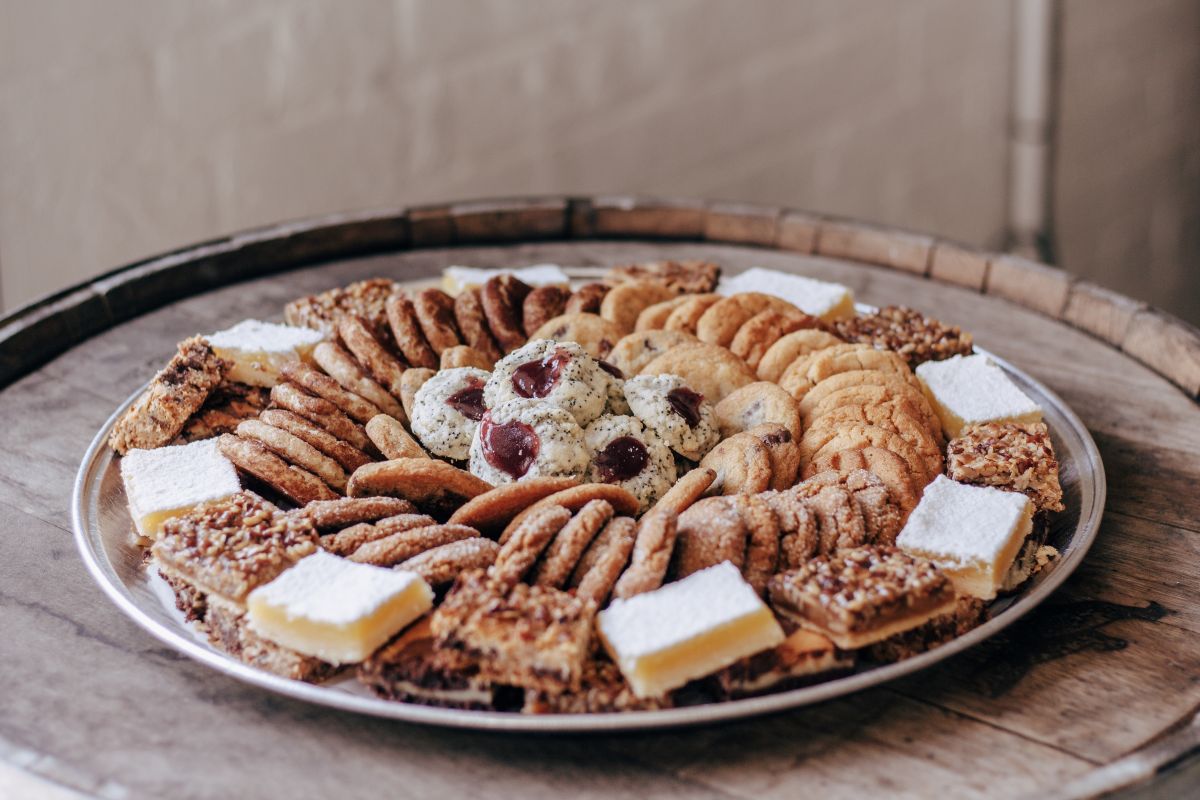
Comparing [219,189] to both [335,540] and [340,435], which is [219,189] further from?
[335,540]

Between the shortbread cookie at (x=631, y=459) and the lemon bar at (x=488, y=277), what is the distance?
0.66 meters

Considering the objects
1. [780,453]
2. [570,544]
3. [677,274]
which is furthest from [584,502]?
[677,274]

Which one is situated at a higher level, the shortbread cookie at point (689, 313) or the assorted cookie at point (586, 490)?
the shortbread cookie at point (689, 313)

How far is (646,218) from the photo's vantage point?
2.84 meters

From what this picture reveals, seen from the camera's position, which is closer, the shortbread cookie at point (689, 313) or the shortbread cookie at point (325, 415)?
the shortbread cookie at point (325, 415)

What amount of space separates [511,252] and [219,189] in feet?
3.43

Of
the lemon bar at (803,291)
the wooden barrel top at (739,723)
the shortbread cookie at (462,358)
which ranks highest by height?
the lemon bar at (803,291)

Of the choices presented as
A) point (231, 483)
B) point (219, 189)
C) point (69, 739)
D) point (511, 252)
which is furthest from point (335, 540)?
point (219, 189)

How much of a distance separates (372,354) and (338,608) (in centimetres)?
76

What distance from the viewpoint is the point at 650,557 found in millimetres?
1417

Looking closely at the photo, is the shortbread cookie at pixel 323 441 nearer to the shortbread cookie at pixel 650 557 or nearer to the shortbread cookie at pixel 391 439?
the shortbread cookie at pixel 391 439

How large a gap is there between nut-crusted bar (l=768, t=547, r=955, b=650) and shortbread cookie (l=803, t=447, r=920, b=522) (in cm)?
19

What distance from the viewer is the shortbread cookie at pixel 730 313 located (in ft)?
6.91

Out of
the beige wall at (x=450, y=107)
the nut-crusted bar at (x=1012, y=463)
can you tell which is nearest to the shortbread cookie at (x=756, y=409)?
the nut-crusted bar at (x=1012, y=463)
